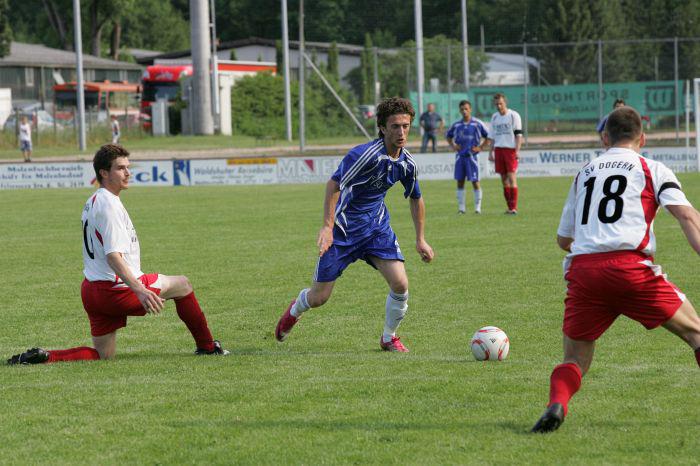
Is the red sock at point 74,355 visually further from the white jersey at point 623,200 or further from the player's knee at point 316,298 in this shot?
the white jersey at point 623,200

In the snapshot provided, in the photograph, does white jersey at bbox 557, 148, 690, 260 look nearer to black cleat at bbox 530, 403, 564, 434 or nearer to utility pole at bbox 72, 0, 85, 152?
black cleat at bbox 530, 403, 564, 434

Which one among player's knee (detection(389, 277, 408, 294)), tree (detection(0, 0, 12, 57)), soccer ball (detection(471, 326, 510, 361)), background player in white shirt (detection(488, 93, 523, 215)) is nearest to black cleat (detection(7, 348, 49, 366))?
player's knee (detection(389, 277, 408, 294))

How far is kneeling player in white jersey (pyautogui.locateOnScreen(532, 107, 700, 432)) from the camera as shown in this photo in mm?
5188

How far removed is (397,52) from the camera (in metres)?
36.4

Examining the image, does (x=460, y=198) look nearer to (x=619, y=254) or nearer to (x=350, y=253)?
(x=350, y=253)

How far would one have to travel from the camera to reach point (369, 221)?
7.78 metres

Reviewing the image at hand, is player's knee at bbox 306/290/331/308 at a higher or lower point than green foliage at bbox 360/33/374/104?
lower

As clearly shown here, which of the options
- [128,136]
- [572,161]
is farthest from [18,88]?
[572,161]

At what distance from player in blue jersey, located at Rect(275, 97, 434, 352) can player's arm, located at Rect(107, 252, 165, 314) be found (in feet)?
4.49

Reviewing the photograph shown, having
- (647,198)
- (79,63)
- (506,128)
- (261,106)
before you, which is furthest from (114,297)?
(261,106)

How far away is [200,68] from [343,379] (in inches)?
1894

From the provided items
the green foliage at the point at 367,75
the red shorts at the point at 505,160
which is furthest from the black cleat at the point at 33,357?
the green foliage at the point at 367,75

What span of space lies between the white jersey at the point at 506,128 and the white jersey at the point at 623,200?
1428cm

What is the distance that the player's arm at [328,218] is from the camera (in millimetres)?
7188
